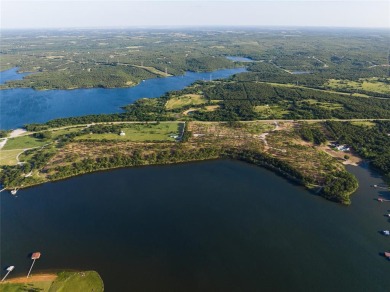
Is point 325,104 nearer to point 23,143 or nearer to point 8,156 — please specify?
point 23,143

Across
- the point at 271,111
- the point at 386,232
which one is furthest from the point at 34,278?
the point at 271,111

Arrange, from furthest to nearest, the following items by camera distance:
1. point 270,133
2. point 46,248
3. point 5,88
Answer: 1. point 5,88
2. point 270,133
3. point 46,248

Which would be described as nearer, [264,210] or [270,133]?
[264,210]

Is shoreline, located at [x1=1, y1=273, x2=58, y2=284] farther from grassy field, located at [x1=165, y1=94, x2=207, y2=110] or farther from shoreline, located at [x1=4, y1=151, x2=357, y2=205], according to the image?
grassy field, located at [x1=165, y1=94, x2=207, y2=110]

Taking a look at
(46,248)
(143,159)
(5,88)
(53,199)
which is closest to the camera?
(46,248)

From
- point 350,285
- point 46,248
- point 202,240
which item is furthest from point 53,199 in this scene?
point 350,285

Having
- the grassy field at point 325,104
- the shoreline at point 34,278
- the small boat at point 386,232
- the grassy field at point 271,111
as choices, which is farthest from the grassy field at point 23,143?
the grassy field at point 325,104

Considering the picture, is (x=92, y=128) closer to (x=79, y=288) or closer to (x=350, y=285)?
(x=79, y=288)
